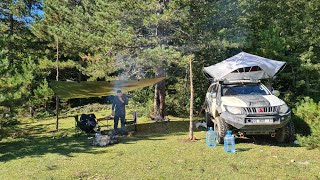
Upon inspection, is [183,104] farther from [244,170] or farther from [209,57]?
[244,170]

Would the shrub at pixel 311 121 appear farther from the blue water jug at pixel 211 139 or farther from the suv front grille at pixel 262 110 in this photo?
the blue water jug at pixel 211 139

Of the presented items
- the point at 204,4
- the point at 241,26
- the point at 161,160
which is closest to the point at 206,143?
the point at 161,160

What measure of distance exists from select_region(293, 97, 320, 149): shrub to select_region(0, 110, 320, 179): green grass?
0.74 feet

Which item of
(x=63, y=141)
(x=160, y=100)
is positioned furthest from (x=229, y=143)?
(x=160, y=100)

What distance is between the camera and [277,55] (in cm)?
1362

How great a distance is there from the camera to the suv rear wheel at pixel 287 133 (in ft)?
26.2

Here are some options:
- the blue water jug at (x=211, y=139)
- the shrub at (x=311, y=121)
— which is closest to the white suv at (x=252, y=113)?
the blue water jug at (x=211, y=139)

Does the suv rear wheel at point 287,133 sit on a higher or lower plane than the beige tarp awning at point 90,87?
lower

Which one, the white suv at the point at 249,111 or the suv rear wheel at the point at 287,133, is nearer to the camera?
the white suv at the point at 249,111

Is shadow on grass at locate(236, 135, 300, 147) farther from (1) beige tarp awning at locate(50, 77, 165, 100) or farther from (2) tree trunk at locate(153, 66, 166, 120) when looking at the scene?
(2) tree trunk at locate(153, 66, 166, 120)

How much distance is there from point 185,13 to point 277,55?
5216 mm

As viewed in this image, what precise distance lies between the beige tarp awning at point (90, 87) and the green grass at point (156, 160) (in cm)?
182

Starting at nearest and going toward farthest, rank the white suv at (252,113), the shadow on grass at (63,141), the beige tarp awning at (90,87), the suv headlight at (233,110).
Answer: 1. the white suv at (252,113)
2. the suv headlight at (233,110)
3. the shadow on grass at (63,141)
4. the beige tarp awning at (90,87)

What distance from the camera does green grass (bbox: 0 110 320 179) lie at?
5793 millimetres
